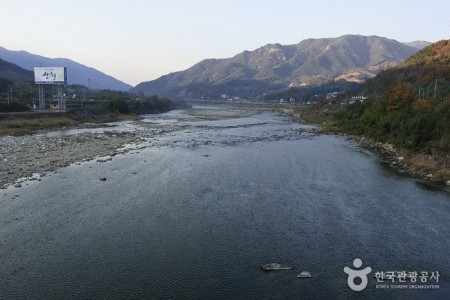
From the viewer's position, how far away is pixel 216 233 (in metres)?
12.1

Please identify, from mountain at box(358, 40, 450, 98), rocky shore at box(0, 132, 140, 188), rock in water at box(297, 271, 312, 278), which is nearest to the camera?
rock in water at box(297, 271, 312, 278)

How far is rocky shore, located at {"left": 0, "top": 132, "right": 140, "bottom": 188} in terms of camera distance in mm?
19672

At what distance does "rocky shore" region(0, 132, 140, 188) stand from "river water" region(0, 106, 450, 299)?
56.3 inches

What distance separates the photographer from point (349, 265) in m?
10.1

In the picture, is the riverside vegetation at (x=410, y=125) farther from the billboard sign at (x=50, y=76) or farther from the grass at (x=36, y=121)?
the billboard sign at (x=50, y=76)

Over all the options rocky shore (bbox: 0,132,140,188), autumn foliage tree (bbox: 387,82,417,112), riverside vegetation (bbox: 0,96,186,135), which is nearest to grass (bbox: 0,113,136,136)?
riverside vegetation (bbox: 0,96,186,135)

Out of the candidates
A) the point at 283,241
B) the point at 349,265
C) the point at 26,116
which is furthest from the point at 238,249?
the point at 26,116

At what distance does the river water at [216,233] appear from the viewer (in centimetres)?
898

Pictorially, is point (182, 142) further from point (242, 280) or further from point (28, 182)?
point (242, 280)

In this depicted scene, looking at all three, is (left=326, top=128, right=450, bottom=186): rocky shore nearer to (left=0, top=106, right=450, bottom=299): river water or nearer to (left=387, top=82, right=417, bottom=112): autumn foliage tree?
(left=0, top=106, right=450, bottom=299): river water

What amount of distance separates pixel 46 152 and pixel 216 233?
1840 centimetres

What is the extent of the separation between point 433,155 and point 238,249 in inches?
646

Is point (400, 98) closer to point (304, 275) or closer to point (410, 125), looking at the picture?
A: point (410, 125)

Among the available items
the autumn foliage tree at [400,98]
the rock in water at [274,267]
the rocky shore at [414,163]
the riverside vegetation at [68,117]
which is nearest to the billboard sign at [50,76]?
the riverside vegetation at [68,117]
